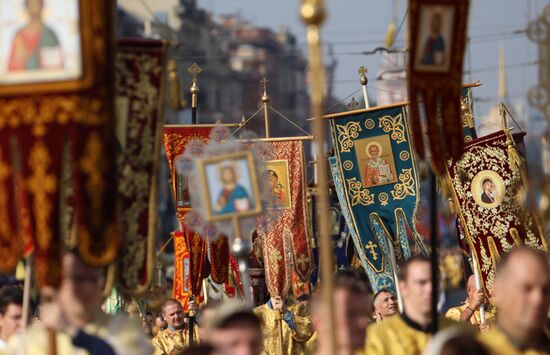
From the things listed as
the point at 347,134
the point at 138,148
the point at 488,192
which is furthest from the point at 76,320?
the point at 347,134

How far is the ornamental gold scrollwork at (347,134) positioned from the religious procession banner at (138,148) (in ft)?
27.3

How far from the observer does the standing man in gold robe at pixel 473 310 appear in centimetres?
1319

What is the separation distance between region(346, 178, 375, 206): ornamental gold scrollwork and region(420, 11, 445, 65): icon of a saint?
26.3 feet

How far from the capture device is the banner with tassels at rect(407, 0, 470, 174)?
8031mm

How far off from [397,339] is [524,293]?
118cm

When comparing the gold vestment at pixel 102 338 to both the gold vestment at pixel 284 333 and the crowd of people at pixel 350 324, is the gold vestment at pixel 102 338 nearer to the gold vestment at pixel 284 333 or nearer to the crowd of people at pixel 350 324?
the crowd of people at pixel 350 324

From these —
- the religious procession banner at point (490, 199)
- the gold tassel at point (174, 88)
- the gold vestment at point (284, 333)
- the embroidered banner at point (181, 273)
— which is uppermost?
the gold tassel at point (174, 88)

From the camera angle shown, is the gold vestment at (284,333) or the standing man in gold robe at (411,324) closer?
the standing man in gold robe at (411,324)

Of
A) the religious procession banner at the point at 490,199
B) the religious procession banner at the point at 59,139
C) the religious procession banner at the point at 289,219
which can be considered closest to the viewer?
the religious procession banner at the point at 59,139

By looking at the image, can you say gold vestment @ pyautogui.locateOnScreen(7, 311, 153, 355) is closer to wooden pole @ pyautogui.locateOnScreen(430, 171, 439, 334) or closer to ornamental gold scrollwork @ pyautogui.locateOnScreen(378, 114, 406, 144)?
wooden pole @ pyautogui.locateOnScreen(430, 171, 439, 334)

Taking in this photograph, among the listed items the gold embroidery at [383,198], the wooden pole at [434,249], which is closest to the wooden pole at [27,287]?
the wooden pole at [434,249]

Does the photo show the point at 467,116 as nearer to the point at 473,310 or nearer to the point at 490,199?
the point at 490,199

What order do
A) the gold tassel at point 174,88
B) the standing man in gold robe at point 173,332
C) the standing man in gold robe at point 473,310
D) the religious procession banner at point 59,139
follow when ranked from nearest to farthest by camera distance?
the religious procession banner at point 59,139, the gold tassel at point 174,88, the standing man in gold robe at point 473,310, the standing man in gold robe at point 173,332

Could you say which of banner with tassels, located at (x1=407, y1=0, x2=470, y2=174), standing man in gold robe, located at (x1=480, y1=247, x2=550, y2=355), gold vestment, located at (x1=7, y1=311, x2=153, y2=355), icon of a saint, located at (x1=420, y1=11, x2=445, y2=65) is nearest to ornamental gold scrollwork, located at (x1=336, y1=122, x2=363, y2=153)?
banner with tassels, located at (x1=407, y1=0, x2=470, y2=174)
